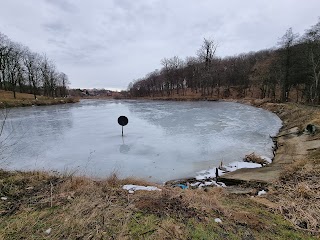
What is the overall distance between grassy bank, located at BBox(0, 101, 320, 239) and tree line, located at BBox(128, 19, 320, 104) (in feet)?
91.8

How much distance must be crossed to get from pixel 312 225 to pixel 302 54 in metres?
34.1

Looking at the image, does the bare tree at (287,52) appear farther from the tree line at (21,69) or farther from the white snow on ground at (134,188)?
the tree line at (21,69)

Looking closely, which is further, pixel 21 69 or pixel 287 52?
pixel 21 69

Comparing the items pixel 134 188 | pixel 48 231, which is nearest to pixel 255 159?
pixel 134 188

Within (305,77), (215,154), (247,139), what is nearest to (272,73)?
(305,77)

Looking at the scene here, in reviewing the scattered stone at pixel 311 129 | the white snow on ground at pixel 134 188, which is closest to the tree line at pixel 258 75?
the scattered stone at pixel 311 129

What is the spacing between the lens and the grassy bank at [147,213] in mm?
3053

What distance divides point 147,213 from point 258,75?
5118 centimetres

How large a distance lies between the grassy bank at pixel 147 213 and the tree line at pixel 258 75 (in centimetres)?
2798

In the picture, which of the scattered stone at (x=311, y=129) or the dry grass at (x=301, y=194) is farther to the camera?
the scattered stone at (x=311, y=129)

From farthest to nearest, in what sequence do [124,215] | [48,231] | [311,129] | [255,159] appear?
[311,129] < [255,159] < [124,215] < [48,231]

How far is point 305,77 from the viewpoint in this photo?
32250 mm

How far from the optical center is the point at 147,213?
11.8 ft

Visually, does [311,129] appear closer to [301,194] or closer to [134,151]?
[301,194]
